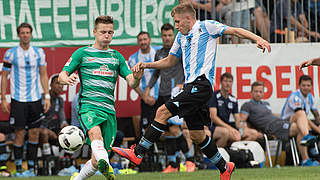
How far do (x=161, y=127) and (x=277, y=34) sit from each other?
6328mm

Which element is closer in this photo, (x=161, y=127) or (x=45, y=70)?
(x=161, y=127)

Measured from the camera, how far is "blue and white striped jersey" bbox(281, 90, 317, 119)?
1236cm


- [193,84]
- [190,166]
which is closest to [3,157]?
[190,166]

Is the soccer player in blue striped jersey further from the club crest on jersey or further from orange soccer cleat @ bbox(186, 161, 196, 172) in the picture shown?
orange soccer cleat @ bbox(186, 161, 196, 172)

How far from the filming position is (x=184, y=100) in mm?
7613

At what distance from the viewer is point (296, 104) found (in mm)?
12352

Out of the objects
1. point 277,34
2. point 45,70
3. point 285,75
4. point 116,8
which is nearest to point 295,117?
point 285,75

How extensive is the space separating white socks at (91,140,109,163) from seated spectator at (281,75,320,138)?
5963 mm

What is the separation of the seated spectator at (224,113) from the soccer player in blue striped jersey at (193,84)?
400cm

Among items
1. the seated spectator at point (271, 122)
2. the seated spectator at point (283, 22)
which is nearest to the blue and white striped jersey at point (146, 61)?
the seated spectator at point (271, 122)

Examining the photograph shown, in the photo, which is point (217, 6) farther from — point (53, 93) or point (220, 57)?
point (53, 93)

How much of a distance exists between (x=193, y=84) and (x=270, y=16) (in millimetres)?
6035

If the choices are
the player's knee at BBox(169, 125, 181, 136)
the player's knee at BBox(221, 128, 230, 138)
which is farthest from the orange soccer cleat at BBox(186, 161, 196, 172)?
the player's knee at BBox(221, 128, 230, 138)

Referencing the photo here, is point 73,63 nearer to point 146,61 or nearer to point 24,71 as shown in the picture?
point 24,71
